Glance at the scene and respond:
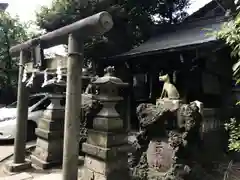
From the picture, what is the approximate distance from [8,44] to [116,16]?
30.1 ft

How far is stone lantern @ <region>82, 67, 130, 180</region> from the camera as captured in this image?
12.1 ft

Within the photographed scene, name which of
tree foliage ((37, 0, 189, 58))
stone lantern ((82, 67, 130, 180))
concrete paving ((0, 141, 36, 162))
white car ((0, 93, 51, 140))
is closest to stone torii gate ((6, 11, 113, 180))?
stone lantern ((82, 67, 130, 180))

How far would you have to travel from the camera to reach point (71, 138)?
3.49 meters

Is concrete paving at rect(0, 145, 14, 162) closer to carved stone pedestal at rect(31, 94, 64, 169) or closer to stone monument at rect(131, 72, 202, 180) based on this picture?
carved stone pedestal at rect(31, 94, 64, 169)

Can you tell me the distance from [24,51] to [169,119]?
382 cm

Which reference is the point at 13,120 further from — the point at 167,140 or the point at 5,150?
the point at 167,140

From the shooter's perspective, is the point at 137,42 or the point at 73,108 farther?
the point at 137,42

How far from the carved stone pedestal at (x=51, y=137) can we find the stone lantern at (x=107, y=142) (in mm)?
1610

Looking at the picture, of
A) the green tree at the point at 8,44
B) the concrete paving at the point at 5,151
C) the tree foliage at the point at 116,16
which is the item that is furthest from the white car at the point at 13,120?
the green tree at the point at 8,44

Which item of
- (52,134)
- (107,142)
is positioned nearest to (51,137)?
(52,134)

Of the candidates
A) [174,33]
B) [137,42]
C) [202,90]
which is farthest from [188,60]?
[137,42]

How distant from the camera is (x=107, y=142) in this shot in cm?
368

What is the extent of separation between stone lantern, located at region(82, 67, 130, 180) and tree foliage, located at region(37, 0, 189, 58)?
24.2ft

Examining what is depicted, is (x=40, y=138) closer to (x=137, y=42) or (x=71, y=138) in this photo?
(x=71, y=138)
